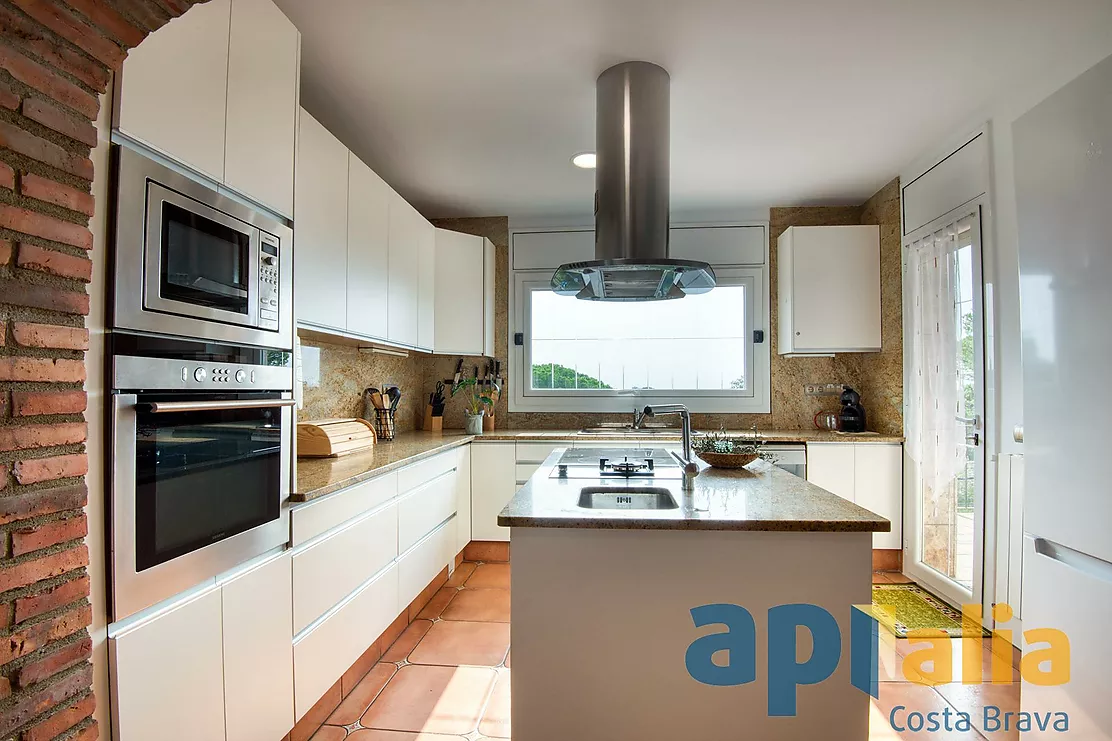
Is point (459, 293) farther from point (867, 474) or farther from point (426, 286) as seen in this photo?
point (867, 474)

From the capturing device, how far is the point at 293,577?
1.95 meters

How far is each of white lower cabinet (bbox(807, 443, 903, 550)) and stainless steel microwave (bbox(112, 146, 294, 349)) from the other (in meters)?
3.24

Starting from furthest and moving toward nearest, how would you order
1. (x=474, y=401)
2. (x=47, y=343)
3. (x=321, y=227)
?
1. (x=474, y=401)
2. (x=321, y=227)
3. (x=47, y=343)

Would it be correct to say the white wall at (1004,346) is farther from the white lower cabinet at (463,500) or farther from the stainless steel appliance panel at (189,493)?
the stainless steel appliance panel at (189,493)

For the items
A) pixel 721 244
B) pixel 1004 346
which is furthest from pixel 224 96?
pixel 721 244

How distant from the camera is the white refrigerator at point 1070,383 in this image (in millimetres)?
1469

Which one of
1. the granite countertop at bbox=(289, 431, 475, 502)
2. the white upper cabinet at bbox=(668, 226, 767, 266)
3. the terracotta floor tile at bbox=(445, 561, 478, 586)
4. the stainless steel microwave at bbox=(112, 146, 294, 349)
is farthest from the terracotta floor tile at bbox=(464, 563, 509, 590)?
the white upper cabinet at bbox=(668, 226, 767, 266)

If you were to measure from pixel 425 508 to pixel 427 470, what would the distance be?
0.20 meters

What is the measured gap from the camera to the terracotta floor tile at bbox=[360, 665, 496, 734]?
7.22ft

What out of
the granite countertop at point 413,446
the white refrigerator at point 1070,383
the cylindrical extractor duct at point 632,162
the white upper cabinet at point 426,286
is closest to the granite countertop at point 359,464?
the granite countertop at point 413,446

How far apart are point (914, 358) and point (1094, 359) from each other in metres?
2.33

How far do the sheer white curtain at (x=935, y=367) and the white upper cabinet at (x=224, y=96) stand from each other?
3139mm

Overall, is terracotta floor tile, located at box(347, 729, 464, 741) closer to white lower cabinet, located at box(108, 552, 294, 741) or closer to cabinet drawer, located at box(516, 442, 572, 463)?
white lower cabinet, located at box(108, 552, 294, 741)

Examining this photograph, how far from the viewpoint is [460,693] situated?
7.95ft
